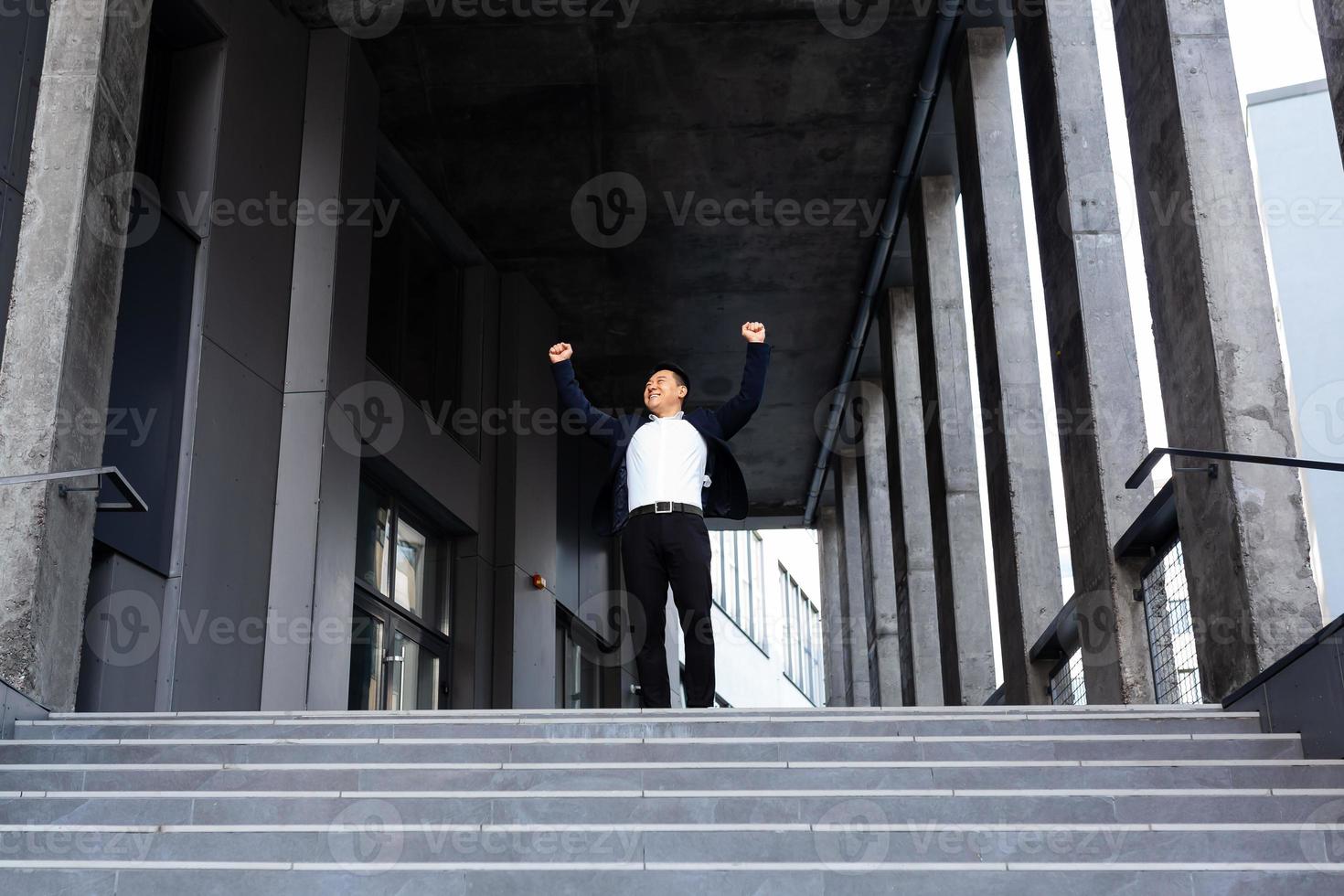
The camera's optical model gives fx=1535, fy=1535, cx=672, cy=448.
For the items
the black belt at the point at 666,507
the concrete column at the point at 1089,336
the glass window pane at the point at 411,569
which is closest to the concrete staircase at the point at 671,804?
the black belt at the point at 666,507

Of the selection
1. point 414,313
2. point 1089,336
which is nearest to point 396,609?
point 414,313

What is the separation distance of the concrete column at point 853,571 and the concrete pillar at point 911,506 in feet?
16.7

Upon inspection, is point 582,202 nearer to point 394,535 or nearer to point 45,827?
point 394,535

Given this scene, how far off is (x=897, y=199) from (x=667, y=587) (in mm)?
9716

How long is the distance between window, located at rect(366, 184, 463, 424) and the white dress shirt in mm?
6577

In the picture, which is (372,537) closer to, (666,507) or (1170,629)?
(666,507)

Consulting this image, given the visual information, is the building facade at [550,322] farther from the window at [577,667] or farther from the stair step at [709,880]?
the stair step at [709,880]

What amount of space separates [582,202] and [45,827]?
1201 centimetres

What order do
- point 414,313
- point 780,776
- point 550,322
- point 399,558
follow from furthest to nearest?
point 550,322 → point 414,313 → point 399,558 → point 780,776

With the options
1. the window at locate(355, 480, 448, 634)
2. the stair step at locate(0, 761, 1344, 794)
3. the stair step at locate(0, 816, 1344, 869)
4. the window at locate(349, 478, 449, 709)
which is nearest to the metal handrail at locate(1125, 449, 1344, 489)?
the stair step at locate(0, 761, 1344, 794)

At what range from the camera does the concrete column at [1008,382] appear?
11.3 metres

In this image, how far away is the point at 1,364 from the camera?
24.1 ft

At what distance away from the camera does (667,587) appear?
7223 millimetres

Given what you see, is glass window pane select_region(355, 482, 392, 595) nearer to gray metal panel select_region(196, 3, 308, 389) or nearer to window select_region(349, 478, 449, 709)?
window select_region(349, 478, 449, 709)
